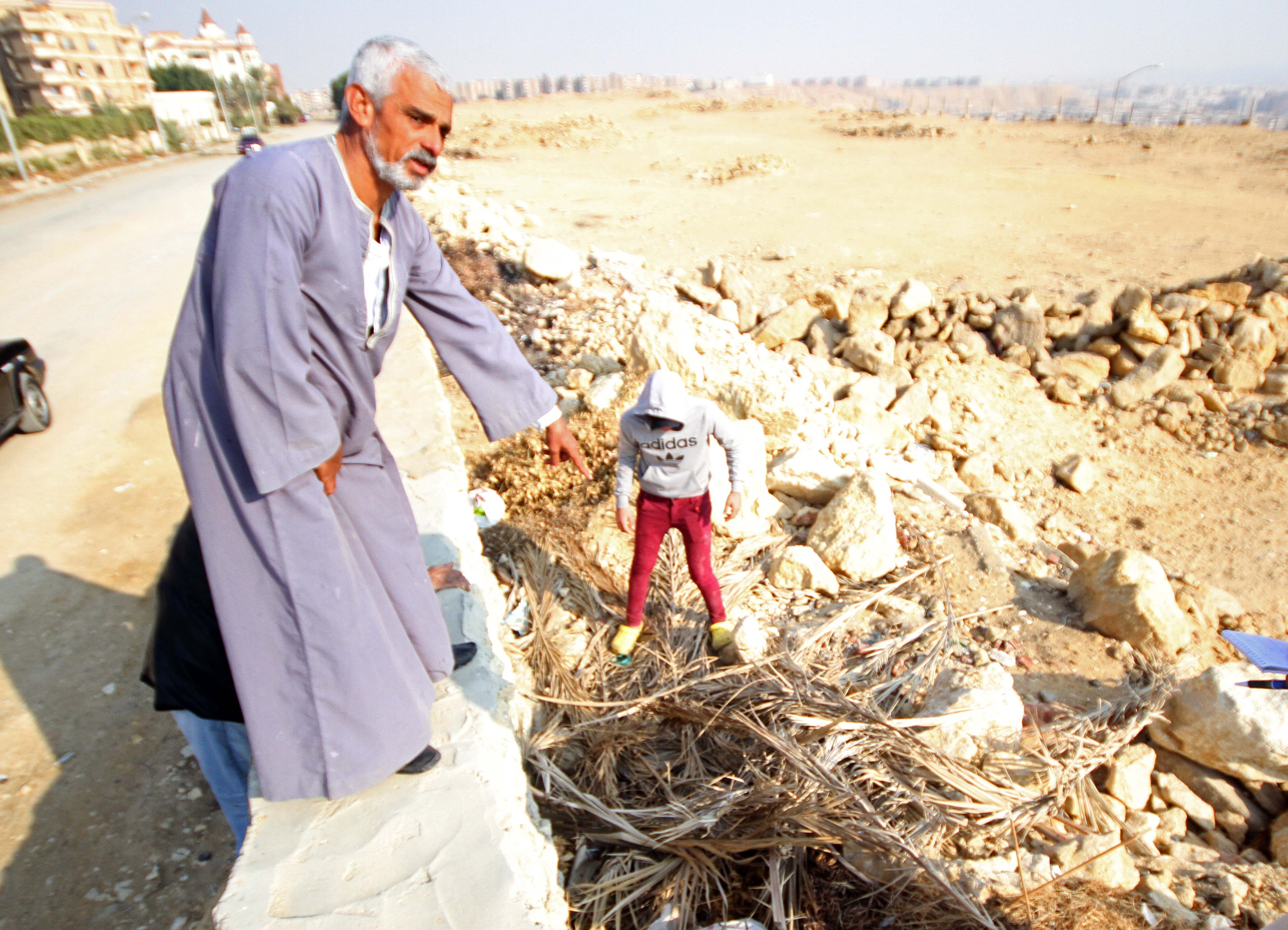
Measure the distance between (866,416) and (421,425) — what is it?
11.7ft

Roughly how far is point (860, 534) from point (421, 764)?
2.67 m

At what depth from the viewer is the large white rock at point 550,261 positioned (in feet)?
23.6

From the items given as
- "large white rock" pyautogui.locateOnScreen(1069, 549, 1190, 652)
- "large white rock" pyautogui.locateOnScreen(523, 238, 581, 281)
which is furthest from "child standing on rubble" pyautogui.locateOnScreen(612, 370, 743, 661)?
"large white rock" pyautogui.locateOnScreen(523, 238, 581, 281)

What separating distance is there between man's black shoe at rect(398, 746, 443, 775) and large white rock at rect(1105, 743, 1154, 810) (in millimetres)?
2682

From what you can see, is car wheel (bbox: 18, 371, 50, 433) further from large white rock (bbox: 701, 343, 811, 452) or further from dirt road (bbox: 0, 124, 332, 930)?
large white rock (bbox: 701, 343, 811, 452)

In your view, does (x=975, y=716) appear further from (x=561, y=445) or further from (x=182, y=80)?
(x=182, y=80)

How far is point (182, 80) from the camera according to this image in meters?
54.5

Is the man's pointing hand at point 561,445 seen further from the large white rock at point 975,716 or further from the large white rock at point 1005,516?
the large white rock at point 1005,516

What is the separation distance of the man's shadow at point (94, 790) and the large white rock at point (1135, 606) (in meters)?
4.13

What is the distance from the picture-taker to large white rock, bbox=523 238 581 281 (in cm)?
721

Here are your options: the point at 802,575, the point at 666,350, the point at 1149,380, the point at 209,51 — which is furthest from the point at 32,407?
the point at 209,51

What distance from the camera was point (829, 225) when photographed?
11.0 metres

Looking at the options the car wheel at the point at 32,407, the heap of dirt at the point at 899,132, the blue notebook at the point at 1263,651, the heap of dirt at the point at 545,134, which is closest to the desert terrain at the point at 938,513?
the blue notebook at the point at 1263,651

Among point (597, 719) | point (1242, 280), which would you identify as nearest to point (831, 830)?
point (597, 719)
